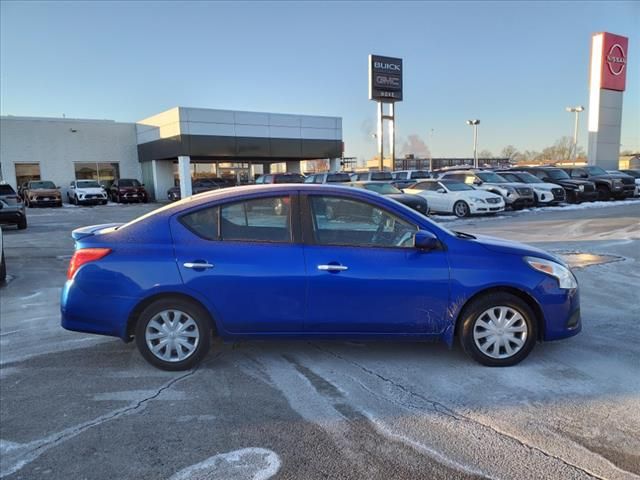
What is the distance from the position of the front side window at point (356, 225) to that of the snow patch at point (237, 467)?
5.84 ft

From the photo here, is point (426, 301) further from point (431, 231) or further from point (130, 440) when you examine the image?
point (130, 440)

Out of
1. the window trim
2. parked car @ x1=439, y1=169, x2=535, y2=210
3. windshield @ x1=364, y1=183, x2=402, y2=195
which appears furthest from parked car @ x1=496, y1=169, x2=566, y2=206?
the window trim

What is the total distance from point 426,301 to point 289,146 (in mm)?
31835

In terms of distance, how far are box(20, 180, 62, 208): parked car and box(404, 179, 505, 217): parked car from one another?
22249mm

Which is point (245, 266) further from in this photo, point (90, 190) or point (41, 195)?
point (90, 190)

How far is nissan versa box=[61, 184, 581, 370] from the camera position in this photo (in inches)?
161

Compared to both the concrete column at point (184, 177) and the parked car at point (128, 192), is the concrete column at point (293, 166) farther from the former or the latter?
the parked car at point (128, 192)

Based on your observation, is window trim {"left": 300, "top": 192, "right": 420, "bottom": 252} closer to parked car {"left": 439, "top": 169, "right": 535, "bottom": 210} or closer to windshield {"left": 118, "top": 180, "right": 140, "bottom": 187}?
parked car {"left": 439, "top": 169, "right": 535, "bottom": 210}

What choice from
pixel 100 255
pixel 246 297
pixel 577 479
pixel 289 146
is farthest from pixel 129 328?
pixel 289 146

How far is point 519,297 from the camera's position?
168 inches

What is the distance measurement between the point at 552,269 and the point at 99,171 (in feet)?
126

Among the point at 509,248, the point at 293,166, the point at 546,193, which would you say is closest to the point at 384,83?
the point at 293,166

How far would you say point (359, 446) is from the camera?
123 inches

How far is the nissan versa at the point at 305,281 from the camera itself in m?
4.09
